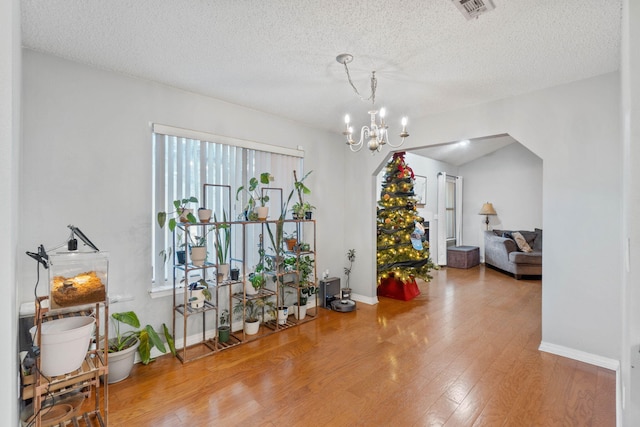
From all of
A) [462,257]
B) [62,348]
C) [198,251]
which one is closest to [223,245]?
[198,251]

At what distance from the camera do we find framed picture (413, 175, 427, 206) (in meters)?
6.75

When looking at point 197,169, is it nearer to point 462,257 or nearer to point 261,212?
point 261,212

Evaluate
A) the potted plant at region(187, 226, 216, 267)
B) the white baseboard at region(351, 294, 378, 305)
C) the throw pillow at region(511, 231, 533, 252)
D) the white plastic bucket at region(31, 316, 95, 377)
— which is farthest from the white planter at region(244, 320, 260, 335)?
the throw pillow at region(511, 231, 533, 252)

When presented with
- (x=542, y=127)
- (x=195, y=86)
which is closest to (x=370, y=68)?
(x=195, y=86)

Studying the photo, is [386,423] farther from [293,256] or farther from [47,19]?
[47,19]

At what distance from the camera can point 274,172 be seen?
3.86 meters

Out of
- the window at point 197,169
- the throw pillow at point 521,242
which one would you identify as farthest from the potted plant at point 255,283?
the throw pillow at point 521,242

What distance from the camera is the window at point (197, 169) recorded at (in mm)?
2895

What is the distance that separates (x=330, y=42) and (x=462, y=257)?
6.31m

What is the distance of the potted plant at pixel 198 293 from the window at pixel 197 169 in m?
0.28

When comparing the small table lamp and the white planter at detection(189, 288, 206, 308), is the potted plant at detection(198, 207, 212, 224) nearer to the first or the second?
the white planter at detection(189, 288, 206, 308)

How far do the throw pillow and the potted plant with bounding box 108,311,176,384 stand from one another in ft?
21.6

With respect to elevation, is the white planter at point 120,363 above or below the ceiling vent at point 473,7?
below

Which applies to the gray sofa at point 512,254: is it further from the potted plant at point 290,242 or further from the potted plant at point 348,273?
the potted plant at point 290,242
